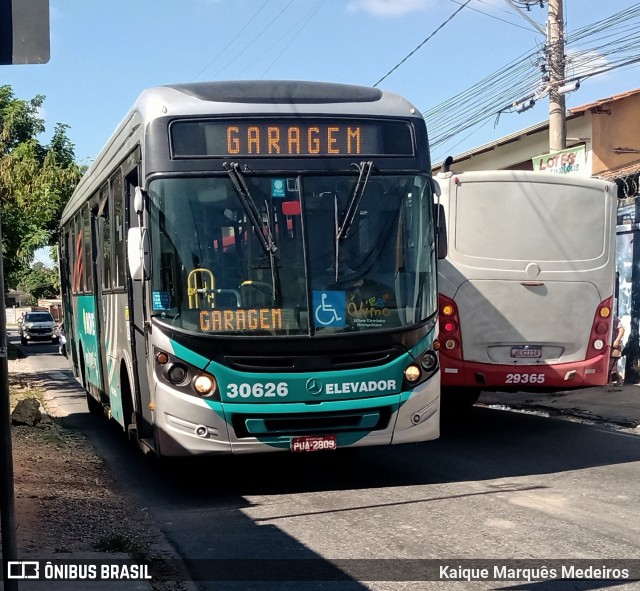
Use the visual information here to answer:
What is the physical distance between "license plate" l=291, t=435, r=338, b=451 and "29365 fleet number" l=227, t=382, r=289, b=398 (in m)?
0.44

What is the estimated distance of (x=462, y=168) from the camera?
28.5m

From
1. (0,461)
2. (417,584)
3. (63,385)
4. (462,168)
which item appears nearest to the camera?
(0,461)

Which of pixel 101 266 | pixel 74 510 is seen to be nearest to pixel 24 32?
pixel 74 510

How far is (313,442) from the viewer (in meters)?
8.21

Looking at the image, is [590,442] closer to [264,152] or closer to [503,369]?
[503,369]

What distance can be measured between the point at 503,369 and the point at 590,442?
1293 mm

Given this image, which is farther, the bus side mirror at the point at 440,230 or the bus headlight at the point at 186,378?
the bus side mirror at the point at 440,230

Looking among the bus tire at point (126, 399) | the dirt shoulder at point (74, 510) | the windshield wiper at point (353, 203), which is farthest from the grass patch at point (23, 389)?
the windshield wiper at point (353, 203)

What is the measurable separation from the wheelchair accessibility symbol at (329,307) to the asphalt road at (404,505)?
4.96 feet

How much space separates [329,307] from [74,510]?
267 centimetres

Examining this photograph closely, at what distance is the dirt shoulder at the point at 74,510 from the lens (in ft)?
21.5

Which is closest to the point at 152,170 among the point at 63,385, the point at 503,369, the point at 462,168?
the point at 503,369

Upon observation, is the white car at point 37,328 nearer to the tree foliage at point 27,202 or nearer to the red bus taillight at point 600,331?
the tree foliage at point 27,202

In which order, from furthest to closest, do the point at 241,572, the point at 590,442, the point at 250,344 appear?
1. the point at 590,442
2. the point at 250,344
3. the point at 241,572
